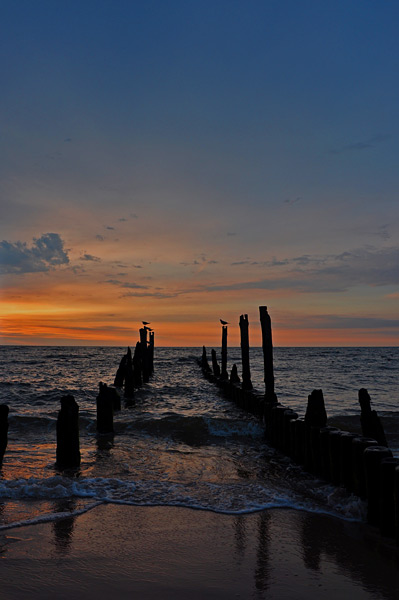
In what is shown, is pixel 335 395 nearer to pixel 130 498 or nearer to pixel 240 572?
pixel 130 498

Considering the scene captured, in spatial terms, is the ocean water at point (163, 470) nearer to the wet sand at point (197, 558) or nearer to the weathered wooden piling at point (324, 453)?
the weathered wooden piling at point (324, 453)

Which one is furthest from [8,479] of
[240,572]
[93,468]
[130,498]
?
[240,572]

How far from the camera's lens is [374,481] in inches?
232

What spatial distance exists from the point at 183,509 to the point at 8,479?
3353 millimetres

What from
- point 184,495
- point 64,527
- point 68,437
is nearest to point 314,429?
point 184,495

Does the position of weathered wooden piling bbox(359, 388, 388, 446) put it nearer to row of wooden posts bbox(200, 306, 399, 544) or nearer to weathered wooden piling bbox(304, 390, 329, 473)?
row of wooden posts bbox(200, 306, 399, 544)

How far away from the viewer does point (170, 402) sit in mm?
20984

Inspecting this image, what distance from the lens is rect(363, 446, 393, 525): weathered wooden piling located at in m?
5.88

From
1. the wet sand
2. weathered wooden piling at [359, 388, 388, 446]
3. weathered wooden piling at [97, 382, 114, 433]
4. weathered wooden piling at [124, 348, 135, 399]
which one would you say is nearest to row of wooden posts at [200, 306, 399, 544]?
weathered wooden piling at [359, 388, 388, 446]

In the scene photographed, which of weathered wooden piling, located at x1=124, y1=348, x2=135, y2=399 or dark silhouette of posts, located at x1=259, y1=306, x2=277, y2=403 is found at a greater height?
dark silhouette of posts, located at x1=259, y1=306, x2=277, y2=403

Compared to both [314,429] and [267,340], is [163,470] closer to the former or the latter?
[314,429]

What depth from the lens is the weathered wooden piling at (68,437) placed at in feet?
28.8

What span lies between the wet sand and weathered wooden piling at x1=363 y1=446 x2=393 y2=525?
0.75 feet

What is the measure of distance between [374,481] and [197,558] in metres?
2.55
